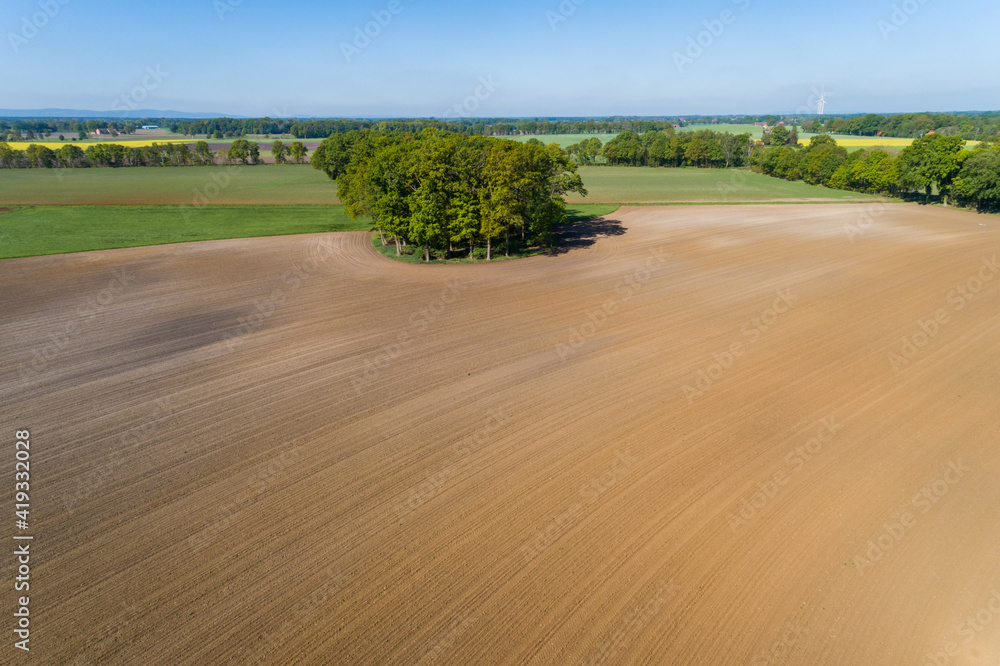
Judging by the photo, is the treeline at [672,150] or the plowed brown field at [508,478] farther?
the treeline at [672,150]

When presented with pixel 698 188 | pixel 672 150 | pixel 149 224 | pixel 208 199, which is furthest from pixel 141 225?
pixel 672 150

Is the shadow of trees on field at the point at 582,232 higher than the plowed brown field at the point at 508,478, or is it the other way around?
the shadow of trees on field at the point at 582,232

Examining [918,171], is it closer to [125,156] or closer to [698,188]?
[698,188]

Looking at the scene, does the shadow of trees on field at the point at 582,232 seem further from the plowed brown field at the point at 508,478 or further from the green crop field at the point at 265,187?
the green crop field at the point at 265,187

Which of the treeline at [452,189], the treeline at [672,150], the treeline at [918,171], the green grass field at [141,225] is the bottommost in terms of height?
the green grass field at [141,225]

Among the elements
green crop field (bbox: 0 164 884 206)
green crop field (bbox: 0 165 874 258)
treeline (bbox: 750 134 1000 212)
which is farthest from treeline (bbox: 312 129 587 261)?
treeline (bbox: 750 134 1000 212)

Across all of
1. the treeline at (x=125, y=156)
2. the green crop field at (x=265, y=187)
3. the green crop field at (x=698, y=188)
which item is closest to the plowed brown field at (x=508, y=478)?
the green crop field at (x=698, y=188)

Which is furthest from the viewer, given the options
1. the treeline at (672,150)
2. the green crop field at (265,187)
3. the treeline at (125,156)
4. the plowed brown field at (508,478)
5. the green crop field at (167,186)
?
the treeline at (672,150)
